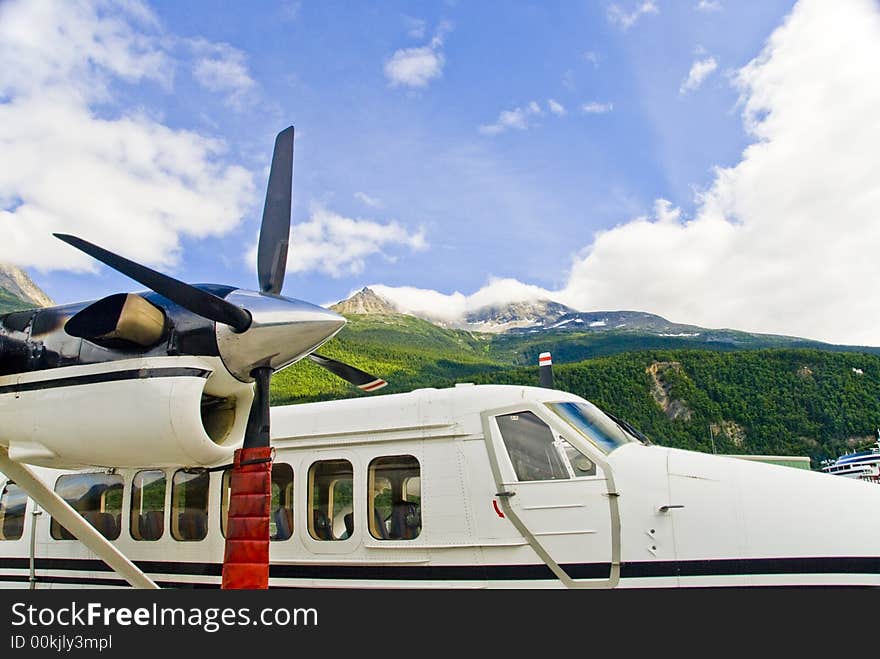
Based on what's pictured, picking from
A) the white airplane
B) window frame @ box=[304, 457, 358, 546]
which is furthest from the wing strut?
window frame @ box=[304, 457, 358, 546]

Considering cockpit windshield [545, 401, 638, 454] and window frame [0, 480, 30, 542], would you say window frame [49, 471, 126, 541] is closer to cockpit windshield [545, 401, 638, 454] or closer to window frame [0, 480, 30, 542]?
window frame [0, 480, 30, 542]

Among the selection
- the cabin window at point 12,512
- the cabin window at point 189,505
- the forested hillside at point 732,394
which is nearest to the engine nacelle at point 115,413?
the cabin window at point 189,505

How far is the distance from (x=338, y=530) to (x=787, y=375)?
422 feet

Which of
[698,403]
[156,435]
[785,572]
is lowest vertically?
[785,572]

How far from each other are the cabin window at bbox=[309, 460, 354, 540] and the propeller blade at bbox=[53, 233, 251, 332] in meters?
2.64

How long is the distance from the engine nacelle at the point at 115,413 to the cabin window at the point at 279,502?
1.72m

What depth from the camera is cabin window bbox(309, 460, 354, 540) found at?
7.53 metres

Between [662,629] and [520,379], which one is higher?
[520,379]

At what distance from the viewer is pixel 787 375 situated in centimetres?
11694

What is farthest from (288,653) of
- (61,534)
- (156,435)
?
(61,534)

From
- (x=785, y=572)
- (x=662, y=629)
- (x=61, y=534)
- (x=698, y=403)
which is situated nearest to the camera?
(x=662, y=629)

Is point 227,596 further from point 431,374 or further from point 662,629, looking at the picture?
point 431,374

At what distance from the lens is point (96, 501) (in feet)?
28.8

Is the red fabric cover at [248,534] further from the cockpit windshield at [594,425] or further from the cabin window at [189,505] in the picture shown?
the cockpit windshield at [594,425]
